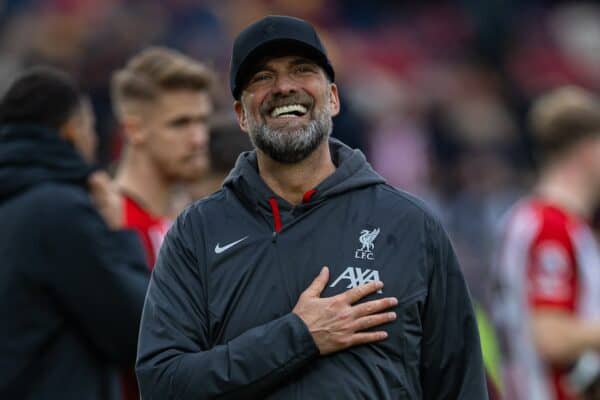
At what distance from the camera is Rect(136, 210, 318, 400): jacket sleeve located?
3795mm

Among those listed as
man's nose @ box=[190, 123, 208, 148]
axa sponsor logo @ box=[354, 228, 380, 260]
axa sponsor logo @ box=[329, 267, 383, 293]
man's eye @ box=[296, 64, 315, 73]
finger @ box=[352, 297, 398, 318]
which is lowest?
finger @ box=[352, 297, 398, 318]

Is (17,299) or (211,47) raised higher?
(211,47)

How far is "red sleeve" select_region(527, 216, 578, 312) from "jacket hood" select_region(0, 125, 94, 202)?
105 inches

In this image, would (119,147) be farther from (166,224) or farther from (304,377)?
(304,377)

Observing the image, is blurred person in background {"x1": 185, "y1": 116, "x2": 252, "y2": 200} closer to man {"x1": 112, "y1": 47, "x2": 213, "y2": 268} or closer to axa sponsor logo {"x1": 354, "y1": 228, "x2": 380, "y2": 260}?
man {"x1": 112, "y1": 47, "x2": 213, "y2": 268}

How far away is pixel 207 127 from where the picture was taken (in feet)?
22.5

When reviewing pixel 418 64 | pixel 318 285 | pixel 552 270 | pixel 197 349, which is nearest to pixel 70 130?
pixel 197 349

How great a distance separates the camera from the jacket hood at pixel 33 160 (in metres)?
5.49

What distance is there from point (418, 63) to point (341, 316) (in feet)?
43.0

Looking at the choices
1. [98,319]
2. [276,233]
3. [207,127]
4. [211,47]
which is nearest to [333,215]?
A: [276,233]

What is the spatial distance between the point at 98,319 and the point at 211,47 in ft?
29.0

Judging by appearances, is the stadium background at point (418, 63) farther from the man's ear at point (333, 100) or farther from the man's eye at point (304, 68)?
the man's eye at point (304, 68)

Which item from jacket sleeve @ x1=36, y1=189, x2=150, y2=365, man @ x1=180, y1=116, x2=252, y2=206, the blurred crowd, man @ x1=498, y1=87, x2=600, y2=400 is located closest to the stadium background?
the blurred crowd

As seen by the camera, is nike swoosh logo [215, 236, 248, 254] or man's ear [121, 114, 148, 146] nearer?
nike swoosh logo [215, 236, 248, 254]
